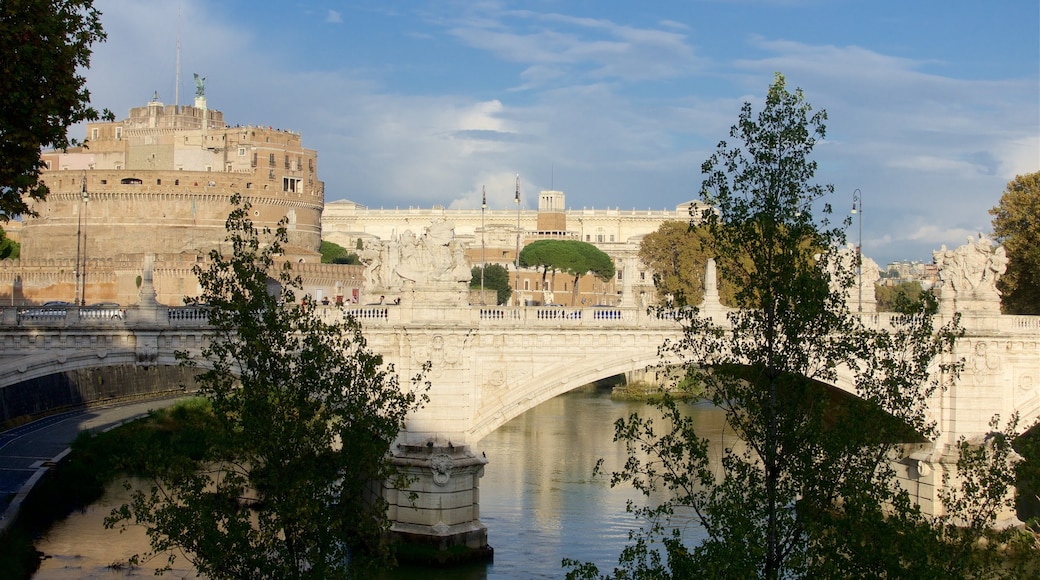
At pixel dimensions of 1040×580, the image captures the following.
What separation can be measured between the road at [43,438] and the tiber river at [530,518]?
57.5 inches

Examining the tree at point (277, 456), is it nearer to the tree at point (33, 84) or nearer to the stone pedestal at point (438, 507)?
the tree at point (33, 84)

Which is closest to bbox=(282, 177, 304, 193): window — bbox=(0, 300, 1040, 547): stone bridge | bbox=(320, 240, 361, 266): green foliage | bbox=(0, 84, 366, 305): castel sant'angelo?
bbox=(0, 84, 366, 305): castel sant'angelo

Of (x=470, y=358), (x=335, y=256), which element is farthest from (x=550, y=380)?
(x=335, y=256)

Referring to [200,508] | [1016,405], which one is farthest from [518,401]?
[200,508]

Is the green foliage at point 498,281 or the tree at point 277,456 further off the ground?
the green foliage at point 498,281

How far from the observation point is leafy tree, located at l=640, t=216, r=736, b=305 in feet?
180

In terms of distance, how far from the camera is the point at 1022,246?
37.2m

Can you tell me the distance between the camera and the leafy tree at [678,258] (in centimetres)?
5473

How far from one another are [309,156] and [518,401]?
66.7m

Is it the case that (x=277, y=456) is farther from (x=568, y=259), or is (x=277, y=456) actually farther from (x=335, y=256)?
(x=335, y=256)

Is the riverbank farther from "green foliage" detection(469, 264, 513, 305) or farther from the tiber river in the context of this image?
"green foliage" detection(469, 264, 513, 305)

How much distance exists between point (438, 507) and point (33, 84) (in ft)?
42.9

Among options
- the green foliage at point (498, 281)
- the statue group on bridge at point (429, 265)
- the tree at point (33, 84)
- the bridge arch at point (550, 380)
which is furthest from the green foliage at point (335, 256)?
the tree at point (33, 84)

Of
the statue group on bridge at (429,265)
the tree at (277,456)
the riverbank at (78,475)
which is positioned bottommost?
the riverbank at (78,475)
